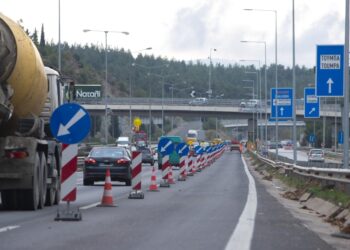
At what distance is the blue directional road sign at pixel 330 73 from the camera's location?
28.8 m

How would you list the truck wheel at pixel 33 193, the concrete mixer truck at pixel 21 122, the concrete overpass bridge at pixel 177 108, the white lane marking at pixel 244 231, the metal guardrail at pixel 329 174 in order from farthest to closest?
1. the concrete overpass bridge at pixel 177 108
2. the metal guardrail at pixel 329 174
3. the truck wheel at pixel 33 193
4. the concrete mixer truck at pixel 21 122
5. the white lane marking at pixel 244 231

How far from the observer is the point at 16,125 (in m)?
20.7

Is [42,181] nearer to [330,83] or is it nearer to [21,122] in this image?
[21,122]

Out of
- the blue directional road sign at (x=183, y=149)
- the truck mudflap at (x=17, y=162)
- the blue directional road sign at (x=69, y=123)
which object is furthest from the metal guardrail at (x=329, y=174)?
the blue directional road sign at (x=183, y=149)

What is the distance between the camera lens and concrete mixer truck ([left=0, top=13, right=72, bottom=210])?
63.5 feet

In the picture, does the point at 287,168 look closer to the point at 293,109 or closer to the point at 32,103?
the point at 293,109

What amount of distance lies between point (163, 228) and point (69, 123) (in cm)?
304

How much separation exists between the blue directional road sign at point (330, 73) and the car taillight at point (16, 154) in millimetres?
11398

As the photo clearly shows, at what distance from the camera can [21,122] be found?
20.8m

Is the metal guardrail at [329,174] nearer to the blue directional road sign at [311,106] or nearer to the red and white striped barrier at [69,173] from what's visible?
the red and white striped barrier at [69,173]

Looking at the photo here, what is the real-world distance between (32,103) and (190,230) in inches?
248

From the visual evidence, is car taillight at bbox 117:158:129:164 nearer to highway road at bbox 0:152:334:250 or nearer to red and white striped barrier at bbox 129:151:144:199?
red and white striped barrier at bbox 129:151:144:199

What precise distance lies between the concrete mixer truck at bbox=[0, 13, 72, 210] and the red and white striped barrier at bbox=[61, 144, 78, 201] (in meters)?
1.57

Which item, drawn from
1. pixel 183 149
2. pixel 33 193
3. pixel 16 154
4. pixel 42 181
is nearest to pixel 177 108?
pixel 183 149
